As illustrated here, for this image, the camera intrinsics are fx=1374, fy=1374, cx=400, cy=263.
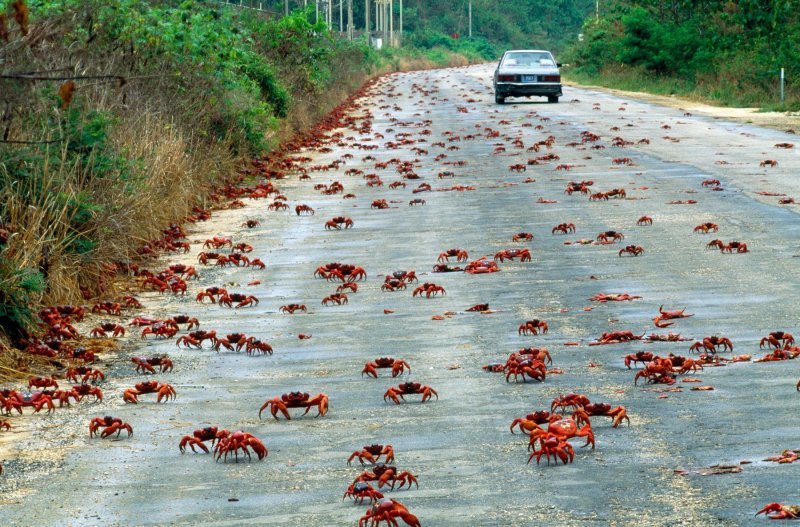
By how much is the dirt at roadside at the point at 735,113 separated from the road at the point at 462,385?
14.8 meters

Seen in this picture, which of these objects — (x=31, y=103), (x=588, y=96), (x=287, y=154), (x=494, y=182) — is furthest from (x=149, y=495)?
(x=588, y=96)

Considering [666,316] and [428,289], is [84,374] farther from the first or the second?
[666,316]

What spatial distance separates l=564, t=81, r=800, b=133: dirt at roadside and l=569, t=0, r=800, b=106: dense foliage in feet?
3.90

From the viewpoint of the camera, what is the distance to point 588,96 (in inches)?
2053

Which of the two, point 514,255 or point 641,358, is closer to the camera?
point 641,358

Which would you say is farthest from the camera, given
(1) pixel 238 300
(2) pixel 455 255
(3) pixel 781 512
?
(2) pixel 455 255

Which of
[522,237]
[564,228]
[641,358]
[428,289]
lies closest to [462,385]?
[641,358]

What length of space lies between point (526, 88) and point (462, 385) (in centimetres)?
3798

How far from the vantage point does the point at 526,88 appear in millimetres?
45656

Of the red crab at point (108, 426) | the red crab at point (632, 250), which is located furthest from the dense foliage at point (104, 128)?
the red crab at point (632, 250)

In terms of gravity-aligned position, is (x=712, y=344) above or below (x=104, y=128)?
below

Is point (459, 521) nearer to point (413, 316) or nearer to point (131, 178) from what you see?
point (413, 316)

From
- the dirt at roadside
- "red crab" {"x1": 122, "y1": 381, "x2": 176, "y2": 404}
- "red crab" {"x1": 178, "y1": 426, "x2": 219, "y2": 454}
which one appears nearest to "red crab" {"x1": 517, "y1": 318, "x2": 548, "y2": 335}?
"red crab" {"x1": 122, "y1": 381, "x2": 176, "y2": 404}

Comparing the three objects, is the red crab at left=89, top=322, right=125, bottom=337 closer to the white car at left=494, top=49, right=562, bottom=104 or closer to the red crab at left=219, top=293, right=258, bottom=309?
the red crab at left=219, top=293, right=258, bottom=309
